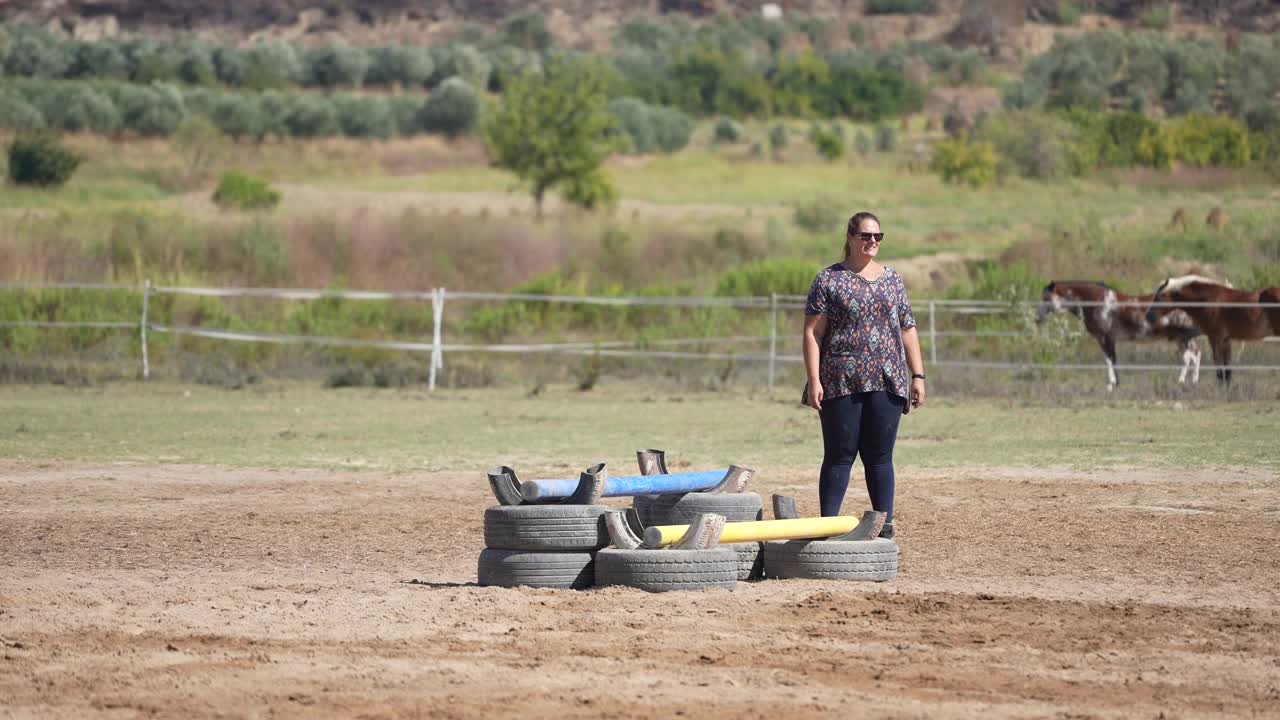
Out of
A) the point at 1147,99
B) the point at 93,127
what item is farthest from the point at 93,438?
the point at 1147,99

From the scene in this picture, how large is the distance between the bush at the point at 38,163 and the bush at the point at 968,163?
28520 millimetres

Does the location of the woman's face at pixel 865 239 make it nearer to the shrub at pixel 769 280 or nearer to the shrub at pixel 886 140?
the shrub at pixel 769 280

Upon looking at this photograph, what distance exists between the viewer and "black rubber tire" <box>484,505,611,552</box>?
7625mm

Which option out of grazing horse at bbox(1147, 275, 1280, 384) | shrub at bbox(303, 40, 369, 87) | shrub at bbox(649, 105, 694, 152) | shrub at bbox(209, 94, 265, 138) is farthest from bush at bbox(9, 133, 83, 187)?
grazing horse at bbox(1147, 275, 1280, 384)

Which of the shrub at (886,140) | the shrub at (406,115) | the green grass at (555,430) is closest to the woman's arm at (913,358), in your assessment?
the green grass at (555,430)

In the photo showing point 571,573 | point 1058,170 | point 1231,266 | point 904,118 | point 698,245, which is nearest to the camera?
point 571,573

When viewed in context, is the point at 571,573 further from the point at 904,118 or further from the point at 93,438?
the point at 904,118

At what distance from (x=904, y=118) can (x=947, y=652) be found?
76.4 m

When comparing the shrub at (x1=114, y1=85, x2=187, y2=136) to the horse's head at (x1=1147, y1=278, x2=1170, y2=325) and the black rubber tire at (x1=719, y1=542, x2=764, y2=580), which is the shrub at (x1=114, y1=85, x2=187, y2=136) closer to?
the horse's head at (x1=1147, y1=278, x2=1170, y2=325)

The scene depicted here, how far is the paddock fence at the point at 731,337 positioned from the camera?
22406mm

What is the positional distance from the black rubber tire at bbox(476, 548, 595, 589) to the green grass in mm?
5607

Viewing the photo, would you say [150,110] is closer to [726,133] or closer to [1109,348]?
[726,133]

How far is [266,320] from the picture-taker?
26891mm

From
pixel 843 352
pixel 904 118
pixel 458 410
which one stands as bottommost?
pixel 458 410
